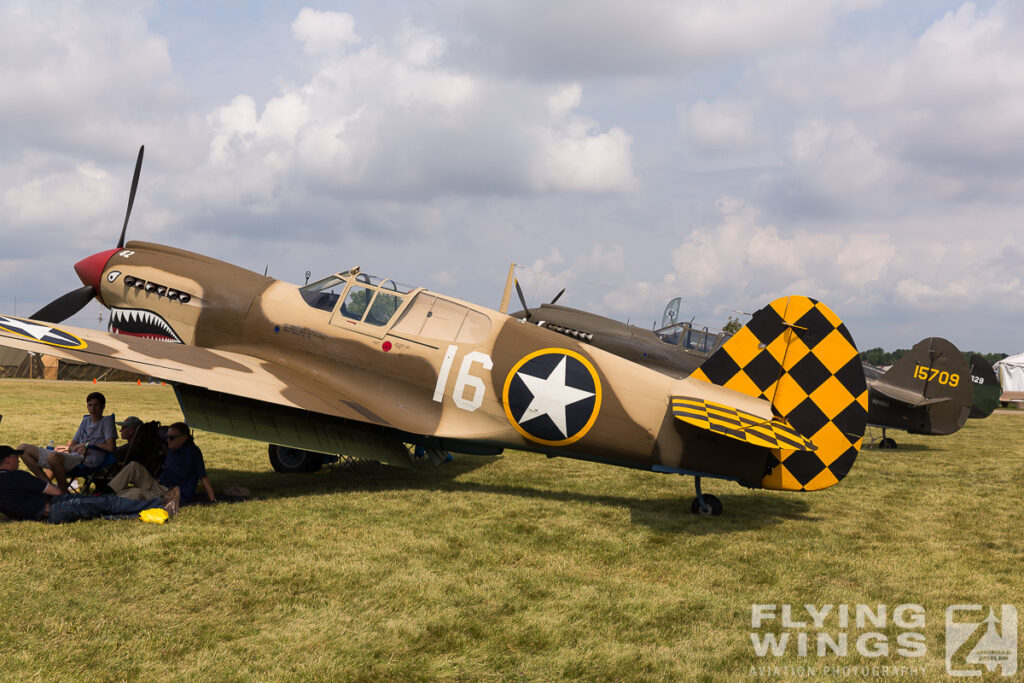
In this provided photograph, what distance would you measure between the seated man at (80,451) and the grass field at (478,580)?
961 millimetres

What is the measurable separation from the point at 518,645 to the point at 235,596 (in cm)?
187

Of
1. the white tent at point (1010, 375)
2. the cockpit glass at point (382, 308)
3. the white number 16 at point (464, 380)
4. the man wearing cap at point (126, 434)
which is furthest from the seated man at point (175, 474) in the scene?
the white tent at point (1010, 375)

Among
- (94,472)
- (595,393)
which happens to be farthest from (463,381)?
(94,472)

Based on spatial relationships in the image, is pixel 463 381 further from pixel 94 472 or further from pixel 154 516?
pixel 94 472

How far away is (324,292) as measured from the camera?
7750mm

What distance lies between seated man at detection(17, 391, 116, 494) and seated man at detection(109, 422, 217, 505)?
21.5 inches

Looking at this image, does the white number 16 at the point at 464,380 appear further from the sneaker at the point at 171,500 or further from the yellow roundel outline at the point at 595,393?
the sneaker at the point at 171,500

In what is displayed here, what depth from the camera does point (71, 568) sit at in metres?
4.38

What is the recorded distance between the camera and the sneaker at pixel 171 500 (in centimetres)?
578

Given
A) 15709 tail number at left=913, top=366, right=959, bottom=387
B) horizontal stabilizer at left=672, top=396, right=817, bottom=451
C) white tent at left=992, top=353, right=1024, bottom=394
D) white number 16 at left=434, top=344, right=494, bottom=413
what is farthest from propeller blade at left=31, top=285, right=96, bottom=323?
white tent at left=992, top=353, right=1024, bottom=394

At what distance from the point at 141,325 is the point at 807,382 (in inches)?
319

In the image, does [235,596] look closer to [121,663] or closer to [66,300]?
[121,663]

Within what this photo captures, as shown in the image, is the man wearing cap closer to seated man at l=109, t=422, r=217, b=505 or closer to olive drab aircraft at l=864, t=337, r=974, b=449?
seated man at l=109, t=422, r=217, b=505

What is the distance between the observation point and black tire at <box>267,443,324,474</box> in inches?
332
